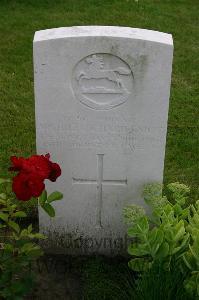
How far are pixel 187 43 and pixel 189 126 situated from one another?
2.23 metres

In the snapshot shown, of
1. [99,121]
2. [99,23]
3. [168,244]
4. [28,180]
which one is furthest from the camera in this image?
[99,23]

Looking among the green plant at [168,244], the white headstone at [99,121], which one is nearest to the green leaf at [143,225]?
the green plant at [168,244]

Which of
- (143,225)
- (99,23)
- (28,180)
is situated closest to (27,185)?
(28,180)

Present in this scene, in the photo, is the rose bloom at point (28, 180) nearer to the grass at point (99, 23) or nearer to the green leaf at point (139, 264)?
the green leaf at point (139, 264)

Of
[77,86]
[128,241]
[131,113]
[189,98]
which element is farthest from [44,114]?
[189,98]

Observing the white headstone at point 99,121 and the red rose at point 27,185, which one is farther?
the white headstone at point 99,121

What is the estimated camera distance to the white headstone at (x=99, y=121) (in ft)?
10.5

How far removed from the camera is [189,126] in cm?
538

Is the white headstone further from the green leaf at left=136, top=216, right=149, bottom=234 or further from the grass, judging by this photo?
the green leaf at left=136, top=216, right=149, bottom=234

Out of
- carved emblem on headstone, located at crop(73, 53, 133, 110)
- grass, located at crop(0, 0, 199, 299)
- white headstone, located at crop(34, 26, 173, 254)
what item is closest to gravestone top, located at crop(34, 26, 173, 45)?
white headstone, located at crop(34, 26, 173, 254)

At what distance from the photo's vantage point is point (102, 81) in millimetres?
3285

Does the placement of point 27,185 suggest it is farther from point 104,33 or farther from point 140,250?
point 104,33

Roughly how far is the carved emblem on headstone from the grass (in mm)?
1040

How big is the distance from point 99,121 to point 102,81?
243mm
